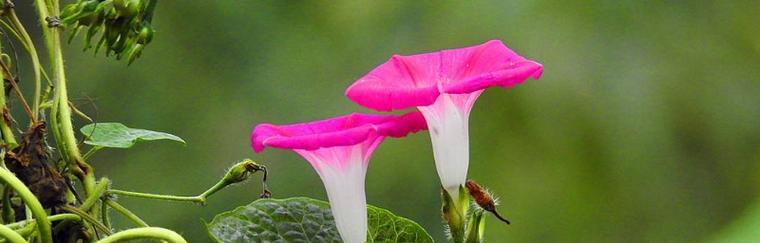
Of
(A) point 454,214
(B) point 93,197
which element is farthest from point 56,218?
(A) point 454,214

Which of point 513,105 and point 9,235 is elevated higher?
point 9,235

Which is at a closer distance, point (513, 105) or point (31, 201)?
point (31, 201)

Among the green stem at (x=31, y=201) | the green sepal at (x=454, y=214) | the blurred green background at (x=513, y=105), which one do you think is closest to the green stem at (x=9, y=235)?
the green stem at (x=31, y=201)

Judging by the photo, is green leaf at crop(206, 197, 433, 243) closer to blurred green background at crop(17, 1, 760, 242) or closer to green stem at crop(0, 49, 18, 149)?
green stem at crop(0, 49, 18, 149)

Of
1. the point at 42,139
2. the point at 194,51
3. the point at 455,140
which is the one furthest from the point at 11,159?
the point at 194,51

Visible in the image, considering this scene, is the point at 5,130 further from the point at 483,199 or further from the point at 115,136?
the point at 483,199

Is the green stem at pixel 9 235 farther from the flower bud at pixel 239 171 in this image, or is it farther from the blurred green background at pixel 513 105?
the blurred green background at pixel 513 105
